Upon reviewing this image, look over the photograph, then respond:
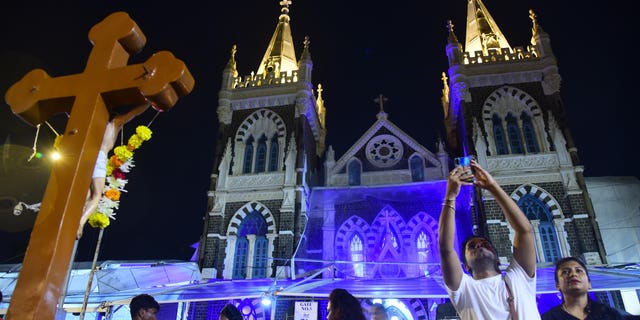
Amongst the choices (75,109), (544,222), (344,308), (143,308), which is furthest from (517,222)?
(544,222)

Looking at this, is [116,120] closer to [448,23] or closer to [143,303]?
[143,303]

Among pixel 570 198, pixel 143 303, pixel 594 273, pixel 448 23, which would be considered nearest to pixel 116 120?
pixel 143 303

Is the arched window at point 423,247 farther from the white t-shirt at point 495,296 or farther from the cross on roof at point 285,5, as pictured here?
the cross on roof at point 285,5

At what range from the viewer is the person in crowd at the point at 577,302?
3.16 m

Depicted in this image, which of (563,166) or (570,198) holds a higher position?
(563,166)

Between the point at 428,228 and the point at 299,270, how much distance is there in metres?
5.78

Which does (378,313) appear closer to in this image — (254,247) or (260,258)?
(260,258)

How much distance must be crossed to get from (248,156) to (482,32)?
48.1 ft

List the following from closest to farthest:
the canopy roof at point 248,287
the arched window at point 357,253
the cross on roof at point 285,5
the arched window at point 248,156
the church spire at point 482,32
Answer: the canopy roof at point 248,287 < the arched window at point 357,253 < the arched window at point 248,156 < the church spire at point 482,32 < the cross on roof at point 285,5

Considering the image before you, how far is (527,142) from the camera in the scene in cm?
1822

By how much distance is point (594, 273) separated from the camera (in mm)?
11922

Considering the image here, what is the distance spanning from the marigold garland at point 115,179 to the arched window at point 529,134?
672 inches

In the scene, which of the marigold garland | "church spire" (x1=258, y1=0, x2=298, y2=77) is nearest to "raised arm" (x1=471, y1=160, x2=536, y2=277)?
the marigold garland

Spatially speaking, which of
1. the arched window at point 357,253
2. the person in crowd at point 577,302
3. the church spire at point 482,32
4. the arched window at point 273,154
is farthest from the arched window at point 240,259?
the person in crowd at point 577,302
